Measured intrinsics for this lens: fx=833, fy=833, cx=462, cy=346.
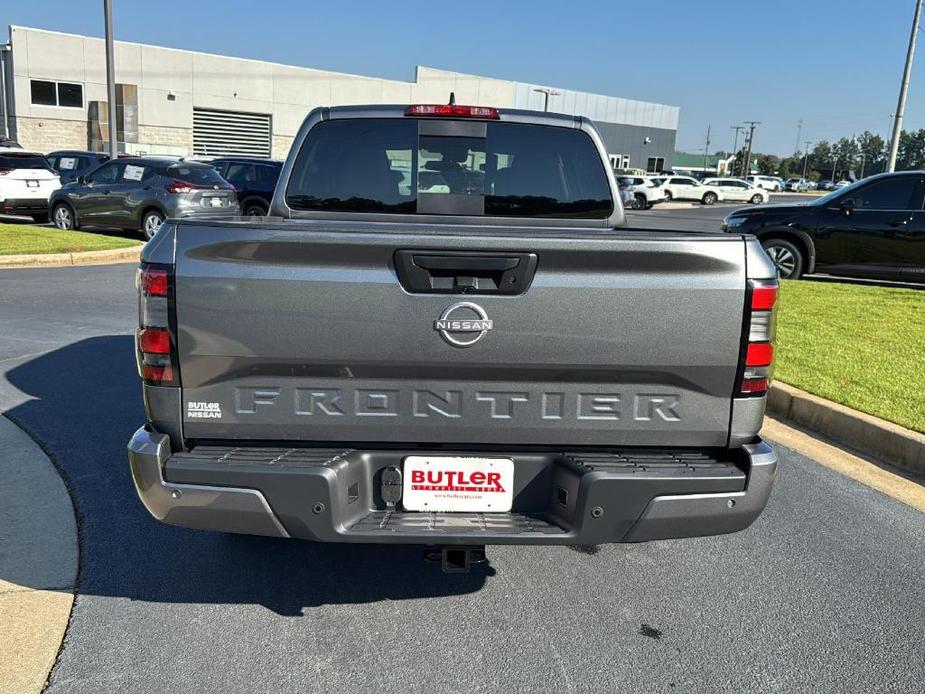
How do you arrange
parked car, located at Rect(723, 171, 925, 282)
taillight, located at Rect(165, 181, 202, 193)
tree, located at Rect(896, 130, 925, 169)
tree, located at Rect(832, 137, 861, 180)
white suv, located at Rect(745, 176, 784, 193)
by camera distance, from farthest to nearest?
1. tree, located at Rect(832, 137, 861, 180)
2. tree, located at Rect(896, 130, 925, 169)
3. white suv, located at Rect(745, 176, 784, 193)
4. taillight, located at Rect(165, 181, 202, 193)
5. parked car, located at Rect(723, 171, 925, 282)

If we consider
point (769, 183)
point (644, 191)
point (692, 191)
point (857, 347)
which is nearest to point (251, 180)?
point (857, 347)

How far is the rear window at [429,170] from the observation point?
423 centimetres

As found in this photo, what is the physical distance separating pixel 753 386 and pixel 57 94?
45720 millimetres

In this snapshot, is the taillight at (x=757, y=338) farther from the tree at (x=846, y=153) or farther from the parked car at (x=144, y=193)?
the tree at (x=846, y=153)

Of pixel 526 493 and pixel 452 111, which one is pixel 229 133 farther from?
pixel 526 493

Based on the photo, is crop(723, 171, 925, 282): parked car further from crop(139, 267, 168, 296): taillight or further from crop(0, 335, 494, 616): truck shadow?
crop(139, 267, 168, 296): taillight

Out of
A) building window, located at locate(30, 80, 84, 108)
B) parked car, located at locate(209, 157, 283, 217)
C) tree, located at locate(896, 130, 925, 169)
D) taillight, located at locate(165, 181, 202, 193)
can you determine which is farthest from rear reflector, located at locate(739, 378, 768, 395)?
tree, located at locate(896, 130, 925, 169)

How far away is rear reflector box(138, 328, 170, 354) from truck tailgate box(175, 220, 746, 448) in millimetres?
65

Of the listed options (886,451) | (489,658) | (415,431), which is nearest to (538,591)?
(489,658)

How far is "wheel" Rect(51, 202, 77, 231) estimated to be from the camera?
17484mm

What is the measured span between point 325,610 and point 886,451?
3.93 meters

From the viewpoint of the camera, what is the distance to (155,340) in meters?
2.83

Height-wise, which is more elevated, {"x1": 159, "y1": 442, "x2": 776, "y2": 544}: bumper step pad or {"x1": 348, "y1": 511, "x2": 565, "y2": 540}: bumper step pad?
{"x1": 159, "y1": 442, "x2": 776, "y2": 544}: bumper step pad

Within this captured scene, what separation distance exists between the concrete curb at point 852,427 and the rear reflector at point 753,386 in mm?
2851
